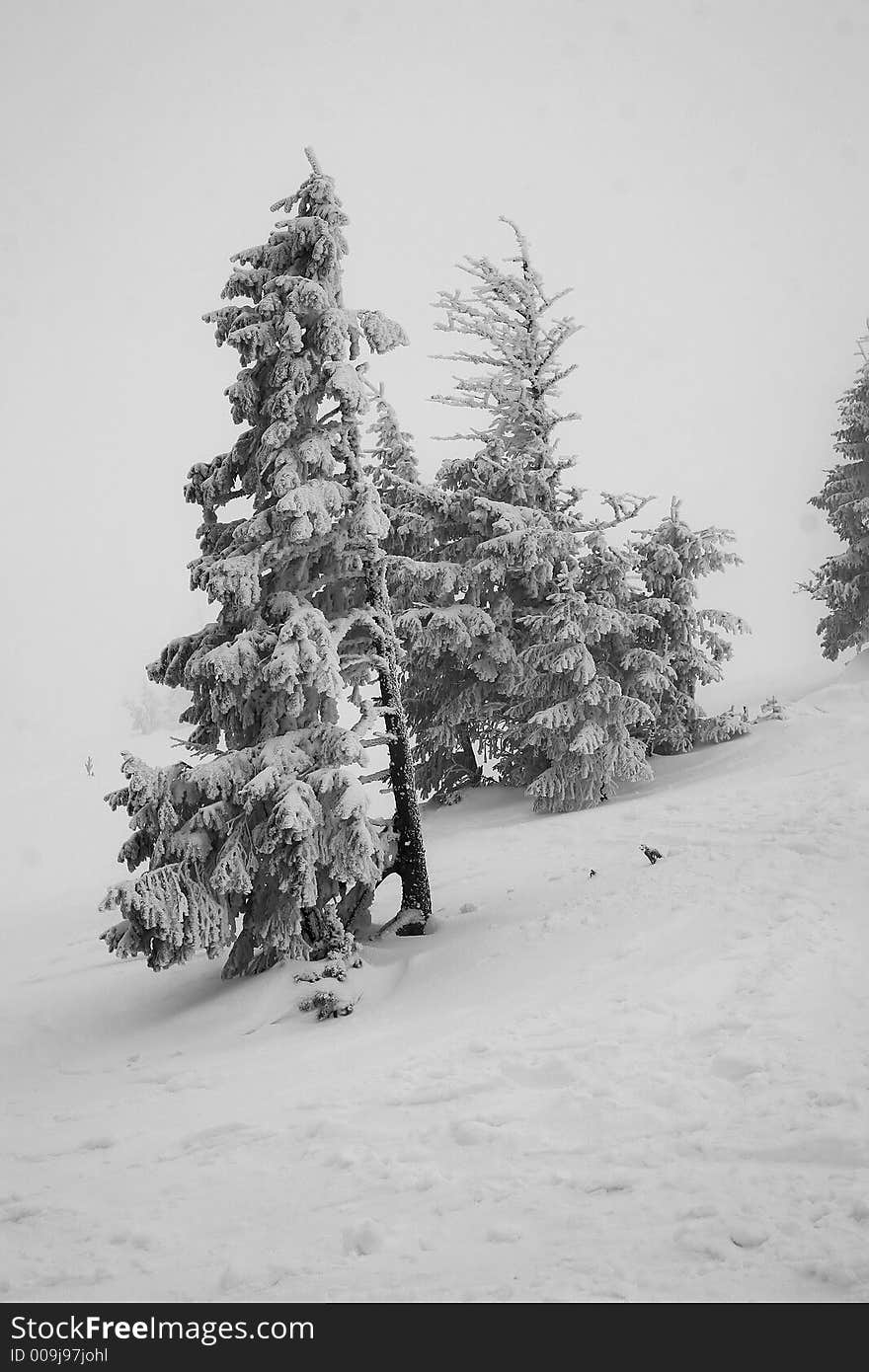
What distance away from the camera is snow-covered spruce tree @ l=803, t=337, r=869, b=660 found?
22812mm

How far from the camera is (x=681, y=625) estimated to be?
19.2 meters

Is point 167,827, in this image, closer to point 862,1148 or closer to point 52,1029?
point 52,1029

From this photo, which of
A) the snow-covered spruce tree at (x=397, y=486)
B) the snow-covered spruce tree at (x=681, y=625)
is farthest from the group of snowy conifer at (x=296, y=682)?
the snow-covered spruce tree at (x=397, y=486)

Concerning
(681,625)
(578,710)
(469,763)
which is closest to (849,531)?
(681,625)

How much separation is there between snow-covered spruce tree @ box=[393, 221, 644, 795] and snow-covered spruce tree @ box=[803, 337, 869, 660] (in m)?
7.88

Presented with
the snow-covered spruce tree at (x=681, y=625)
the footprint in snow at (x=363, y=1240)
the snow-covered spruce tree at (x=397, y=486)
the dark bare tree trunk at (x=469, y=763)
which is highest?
the snow-covered spruce tree at (x=397, y=486)

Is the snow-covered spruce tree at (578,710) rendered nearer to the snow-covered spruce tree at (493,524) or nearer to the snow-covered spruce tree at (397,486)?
the snow-covered spruce tree at (493,524)

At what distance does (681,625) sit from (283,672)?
460 inches

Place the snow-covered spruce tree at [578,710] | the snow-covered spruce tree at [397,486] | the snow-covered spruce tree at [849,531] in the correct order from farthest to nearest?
1. the snow-covered spruce tree at [849,531]
2. the snow-covered spruce tree at [397,486]
3. the snow-covered spruce tree at [578,710]

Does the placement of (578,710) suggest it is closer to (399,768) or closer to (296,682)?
(399,768)

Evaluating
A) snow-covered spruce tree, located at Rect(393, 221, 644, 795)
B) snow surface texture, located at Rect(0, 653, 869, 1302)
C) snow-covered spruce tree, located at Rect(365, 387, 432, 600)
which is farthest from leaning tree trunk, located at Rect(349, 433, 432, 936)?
snow-covered spruce tree, located at Rect(365, 387, 432, 600)

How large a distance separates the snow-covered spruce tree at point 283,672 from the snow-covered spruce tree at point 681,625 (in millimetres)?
8998

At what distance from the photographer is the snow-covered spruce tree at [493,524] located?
60.6 feet

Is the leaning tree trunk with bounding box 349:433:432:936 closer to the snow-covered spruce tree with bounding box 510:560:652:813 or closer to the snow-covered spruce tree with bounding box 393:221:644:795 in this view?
the snow-covered spruce tree with bounding box 510:560:652:813
